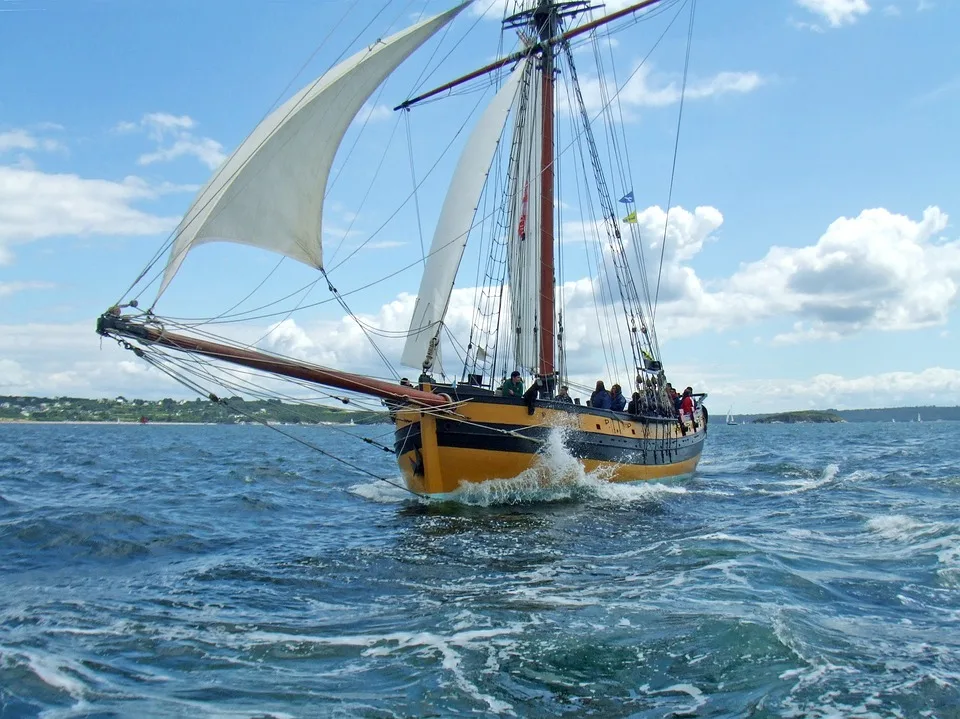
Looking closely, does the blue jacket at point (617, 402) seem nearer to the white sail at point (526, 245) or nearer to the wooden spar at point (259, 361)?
the white sail at point (526, 245)

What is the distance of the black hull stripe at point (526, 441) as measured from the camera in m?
16.5

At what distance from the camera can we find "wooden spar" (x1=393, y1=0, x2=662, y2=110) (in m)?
24.1

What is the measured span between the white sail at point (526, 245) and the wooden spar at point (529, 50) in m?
2.26

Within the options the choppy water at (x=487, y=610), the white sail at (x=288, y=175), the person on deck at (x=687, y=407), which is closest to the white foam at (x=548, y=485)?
the choppy water at (x=487, y=610)

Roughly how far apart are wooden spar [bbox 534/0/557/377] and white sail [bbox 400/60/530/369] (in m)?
1.66

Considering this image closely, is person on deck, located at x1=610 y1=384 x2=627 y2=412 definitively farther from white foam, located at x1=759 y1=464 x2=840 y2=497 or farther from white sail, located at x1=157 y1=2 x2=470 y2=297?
white sail, located at x1=157 y1=2 x2=470 y2=297

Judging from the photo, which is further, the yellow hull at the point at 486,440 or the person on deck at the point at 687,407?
the person on deck at the point at 687,407

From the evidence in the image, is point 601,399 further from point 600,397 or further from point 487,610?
point 487,610

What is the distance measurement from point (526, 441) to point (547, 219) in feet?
25.2

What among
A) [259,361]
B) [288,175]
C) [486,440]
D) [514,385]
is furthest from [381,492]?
[288,175]

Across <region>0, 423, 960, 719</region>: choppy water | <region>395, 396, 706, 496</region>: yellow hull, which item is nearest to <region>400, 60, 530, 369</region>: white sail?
<region>395, 396, 706, 496</region>: yellow hull

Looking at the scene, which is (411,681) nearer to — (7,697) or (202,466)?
(7,697)

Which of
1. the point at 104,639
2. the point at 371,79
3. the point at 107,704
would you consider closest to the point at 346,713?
the point at 107,704

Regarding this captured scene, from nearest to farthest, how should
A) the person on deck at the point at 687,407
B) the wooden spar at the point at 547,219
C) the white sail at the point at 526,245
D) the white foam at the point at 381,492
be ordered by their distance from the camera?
the white foam at the point at 381,492
the wooden spar at the point at 547,219
the white sail at the point at 526,245
the person on deck at the point at 687,407
